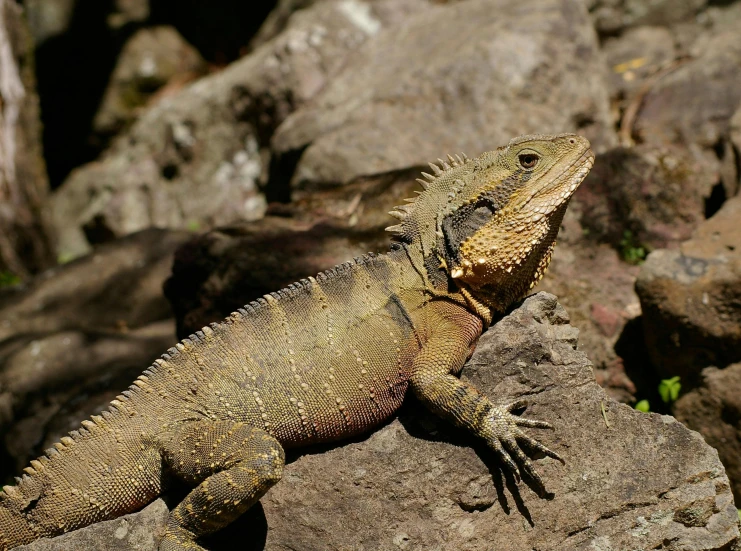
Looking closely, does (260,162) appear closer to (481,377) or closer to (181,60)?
(181,60)

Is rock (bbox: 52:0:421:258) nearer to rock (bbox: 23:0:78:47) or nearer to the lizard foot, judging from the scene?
rock (bbox: 23:0:78:47)

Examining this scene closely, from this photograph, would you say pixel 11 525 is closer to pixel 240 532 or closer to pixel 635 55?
pixel 240 532

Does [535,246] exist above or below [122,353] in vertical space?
above

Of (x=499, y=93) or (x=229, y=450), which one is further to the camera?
(x=499, y=93)

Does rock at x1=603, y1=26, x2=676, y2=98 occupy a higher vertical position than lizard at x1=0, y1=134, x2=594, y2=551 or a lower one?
lower

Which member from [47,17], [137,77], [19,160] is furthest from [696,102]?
[47,17]

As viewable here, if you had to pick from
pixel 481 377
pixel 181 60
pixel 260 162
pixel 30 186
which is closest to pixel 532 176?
pixel 481 377

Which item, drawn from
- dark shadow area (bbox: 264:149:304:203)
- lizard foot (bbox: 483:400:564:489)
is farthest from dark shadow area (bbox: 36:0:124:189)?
lizard foot (bbox: 483:400:564:489)
